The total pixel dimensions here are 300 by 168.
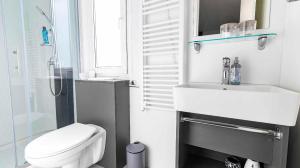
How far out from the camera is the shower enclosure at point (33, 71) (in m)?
1.59

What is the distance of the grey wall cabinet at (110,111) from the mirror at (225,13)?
93cm

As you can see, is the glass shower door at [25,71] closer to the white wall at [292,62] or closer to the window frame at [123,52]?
the window frame at [123,52]

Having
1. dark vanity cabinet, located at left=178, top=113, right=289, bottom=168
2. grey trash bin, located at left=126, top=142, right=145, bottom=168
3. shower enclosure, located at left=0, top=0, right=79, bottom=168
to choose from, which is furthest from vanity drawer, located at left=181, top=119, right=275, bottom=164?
shower enclosure, located at left=0, top=0, right=79, bottom=168

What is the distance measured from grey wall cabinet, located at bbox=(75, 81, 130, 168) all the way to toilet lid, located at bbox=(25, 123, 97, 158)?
0.22m

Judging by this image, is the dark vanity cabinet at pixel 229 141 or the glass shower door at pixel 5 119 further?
the glass shower door at pixel 5 119

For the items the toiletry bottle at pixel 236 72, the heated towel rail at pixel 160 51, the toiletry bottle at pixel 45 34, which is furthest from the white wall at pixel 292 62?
the toiletry bottle at pixel 45 34

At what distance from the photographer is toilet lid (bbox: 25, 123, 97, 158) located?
1.10 m

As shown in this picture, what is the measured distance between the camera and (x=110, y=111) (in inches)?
61.1

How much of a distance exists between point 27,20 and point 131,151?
177cm

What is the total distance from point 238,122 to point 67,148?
1.24 meters

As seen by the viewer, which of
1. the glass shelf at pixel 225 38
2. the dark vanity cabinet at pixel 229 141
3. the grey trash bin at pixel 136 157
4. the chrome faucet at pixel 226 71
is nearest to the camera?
the dark vanity cabinet at pixel 229 141

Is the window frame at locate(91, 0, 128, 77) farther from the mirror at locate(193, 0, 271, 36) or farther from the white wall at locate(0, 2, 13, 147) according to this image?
the white wall at locate(0, 2, 13, 147)

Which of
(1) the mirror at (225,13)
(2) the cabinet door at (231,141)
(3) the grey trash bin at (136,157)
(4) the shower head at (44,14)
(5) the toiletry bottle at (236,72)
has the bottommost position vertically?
(3) the grey trash bin at (136,157)

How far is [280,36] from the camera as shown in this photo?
1020 mm
